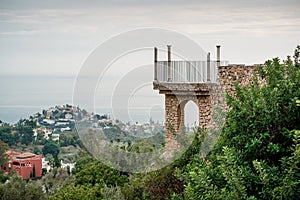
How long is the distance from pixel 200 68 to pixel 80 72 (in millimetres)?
2807

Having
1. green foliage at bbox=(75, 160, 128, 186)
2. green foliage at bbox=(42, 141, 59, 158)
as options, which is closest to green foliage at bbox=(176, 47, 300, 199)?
green foliage at bbox=(75, 160, 128, 186)

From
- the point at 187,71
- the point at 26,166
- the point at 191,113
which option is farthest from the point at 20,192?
the point at 26,166

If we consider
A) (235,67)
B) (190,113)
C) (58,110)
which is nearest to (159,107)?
(190,113)

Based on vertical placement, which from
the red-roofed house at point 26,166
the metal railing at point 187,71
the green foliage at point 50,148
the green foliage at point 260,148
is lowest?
the red-roofed house at point 26,166

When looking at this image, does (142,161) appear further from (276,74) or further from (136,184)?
(276,74)

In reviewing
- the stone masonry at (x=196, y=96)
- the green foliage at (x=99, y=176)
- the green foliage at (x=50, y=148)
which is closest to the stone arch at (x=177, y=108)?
the stone masonry at (x=196, y=96)

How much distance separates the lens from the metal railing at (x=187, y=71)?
12.4 metres

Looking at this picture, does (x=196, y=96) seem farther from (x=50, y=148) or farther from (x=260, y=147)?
(x=50, y=148)

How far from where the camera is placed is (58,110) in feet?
93.3

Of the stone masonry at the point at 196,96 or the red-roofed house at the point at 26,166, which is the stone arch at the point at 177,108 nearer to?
the stone masonry at the point at 196,96

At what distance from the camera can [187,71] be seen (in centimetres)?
1302

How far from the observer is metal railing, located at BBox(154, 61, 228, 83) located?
40.8ft

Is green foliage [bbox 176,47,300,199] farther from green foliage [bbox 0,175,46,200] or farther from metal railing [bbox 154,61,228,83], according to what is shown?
green foliage [bbox 0,175,46,200]

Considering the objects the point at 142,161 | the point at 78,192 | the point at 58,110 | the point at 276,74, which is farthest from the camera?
the point at 58,110
